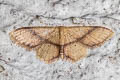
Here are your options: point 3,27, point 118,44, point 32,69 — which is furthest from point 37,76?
point 118,44

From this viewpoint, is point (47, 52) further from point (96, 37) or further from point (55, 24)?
point (96, 37)

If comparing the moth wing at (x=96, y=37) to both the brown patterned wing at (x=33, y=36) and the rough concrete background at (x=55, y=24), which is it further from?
the brown patterned wing at (x=33, y=36)

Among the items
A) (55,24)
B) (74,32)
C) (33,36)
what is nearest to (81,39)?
(74,32)

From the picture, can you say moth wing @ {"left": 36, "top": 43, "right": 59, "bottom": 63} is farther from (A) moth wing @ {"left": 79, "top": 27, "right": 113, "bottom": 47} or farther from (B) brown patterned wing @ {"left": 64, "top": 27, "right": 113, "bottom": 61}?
(A) moth wing @ {"left": 79, "top": 27, "right": 113, "bottom": 47}

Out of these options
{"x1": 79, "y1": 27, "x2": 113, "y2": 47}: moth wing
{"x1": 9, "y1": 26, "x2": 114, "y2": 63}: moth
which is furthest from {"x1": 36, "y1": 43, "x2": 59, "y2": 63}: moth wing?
{"x1": 79, "y1": 27, "x2": 113, "y2": 47}: moth wing

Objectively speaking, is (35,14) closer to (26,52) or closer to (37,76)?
(26,52)

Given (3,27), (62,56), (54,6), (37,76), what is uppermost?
(54,6)

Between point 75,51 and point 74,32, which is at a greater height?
point 74,32
